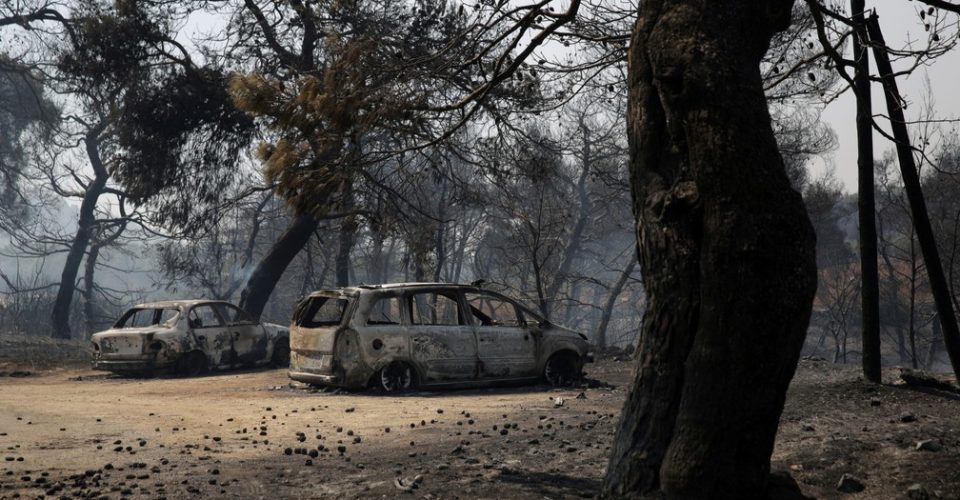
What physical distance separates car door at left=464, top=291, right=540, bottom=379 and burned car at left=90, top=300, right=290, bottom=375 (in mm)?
7234

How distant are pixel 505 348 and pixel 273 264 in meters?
13.5

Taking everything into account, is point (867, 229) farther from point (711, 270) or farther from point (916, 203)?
point (711, 270)

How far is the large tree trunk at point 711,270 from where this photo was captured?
561 centimetres

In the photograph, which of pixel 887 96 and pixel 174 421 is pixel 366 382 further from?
pixel 887 96

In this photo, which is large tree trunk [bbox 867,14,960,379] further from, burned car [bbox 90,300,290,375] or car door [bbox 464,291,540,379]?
burned car [bbox 90,300,290,375]

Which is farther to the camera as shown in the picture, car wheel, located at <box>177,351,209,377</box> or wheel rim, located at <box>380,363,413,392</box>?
car wheel, located at <box>177,351,209,377</box>

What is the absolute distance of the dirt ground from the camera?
7.80 m

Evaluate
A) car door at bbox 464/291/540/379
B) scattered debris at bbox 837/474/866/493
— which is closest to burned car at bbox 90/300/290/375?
car door at bbox 464/291/540/379

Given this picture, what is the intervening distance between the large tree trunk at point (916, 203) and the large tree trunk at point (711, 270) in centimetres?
646

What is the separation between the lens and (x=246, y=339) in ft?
71.5

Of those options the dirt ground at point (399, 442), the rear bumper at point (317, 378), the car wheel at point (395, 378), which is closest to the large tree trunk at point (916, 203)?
the dirt ground at point (399, 442)

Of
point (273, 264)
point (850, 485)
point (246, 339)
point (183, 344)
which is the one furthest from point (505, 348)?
point (273, 264)

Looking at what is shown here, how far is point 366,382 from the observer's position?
15.2 m

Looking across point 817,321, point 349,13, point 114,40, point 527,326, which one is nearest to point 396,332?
point 527,326
